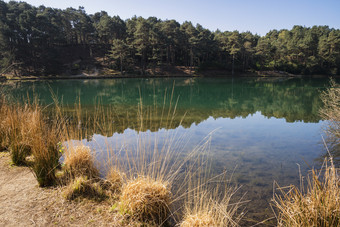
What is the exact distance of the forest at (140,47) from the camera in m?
41.7

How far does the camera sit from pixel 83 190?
11.2 feet

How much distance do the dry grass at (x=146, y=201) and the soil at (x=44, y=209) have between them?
0.23m

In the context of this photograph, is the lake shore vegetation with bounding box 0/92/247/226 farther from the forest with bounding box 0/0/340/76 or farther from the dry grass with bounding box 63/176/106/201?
the forest with bounding box 0/0/340/76

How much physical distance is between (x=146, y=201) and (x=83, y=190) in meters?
1.17

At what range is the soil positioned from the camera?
9.09ft

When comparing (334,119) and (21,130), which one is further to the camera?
(334,119)

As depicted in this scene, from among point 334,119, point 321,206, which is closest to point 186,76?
point 334,119

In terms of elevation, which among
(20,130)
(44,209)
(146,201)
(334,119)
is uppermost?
(20,130)

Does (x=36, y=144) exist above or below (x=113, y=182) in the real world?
above

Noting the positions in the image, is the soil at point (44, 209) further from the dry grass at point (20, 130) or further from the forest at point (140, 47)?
the forest at point (140, 47)

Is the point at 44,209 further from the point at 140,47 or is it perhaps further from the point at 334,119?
the point at 140,47

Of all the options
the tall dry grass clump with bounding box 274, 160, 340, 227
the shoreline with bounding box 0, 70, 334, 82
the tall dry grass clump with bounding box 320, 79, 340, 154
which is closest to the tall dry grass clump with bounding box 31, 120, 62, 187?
the tall dry grass clump with bounding box 274, 160, 340, 227

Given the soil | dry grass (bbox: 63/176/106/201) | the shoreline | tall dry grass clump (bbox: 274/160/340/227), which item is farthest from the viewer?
the shoreline

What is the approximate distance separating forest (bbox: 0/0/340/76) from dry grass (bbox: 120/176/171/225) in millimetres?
42855
